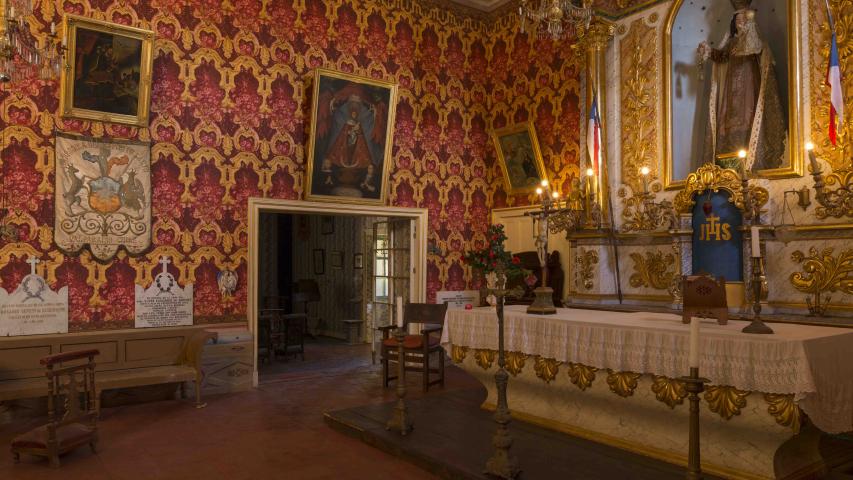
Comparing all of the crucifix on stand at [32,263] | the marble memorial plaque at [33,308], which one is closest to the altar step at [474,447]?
the marble memorial plaque at [33,308]

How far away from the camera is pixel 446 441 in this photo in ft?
16.9

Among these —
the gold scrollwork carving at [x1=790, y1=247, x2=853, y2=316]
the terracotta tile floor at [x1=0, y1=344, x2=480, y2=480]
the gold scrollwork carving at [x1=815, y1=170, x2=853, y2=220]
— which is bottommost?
the terracotta tile floor at [x1=0, y1=344, x2=480, y2=480]

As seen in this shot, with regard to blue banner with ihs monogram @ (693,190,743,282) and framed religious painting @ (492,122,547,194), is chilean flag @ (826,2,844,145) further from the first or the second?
framed religious painting @ (492,122,547,194)

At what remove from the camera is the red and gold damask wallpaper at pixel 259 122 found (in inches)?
273

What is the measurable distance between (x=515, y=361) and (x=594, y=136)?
3.81 m

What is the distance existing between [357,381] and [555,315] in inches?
145

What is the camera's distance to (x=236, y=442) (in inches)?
219

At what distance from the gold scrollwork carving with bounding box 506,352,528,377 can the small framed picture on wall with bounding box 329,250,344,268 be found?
318 inches

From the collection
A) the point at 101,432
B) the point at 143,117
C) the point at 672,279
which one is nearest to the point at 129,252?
the point at 143,117

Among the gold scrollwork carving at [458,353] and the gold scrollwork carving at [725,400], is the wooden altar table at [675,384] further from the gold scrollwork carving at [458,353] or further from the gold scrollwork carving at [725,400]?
the gold scrollwork carving at [458,353]

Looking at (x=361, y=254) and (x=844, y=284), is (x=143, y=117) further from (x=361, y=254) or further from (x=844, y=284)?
(x=844, y=284)

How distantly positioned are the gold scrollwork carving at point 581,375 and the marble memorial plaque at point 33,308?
564 cm

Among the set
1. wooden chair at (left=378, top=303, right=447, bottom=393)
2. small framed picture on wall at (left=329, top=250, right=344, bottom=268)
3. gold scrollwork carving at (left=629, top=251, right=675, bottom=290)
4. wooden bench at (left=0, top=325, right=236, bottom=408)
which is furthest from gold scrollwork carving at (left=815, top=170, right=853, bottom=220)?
small framed picture on wall at (left=329, top=250, right=344, bottom=268)

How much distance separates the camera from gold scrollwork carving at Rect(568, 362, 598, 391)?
511 cm
